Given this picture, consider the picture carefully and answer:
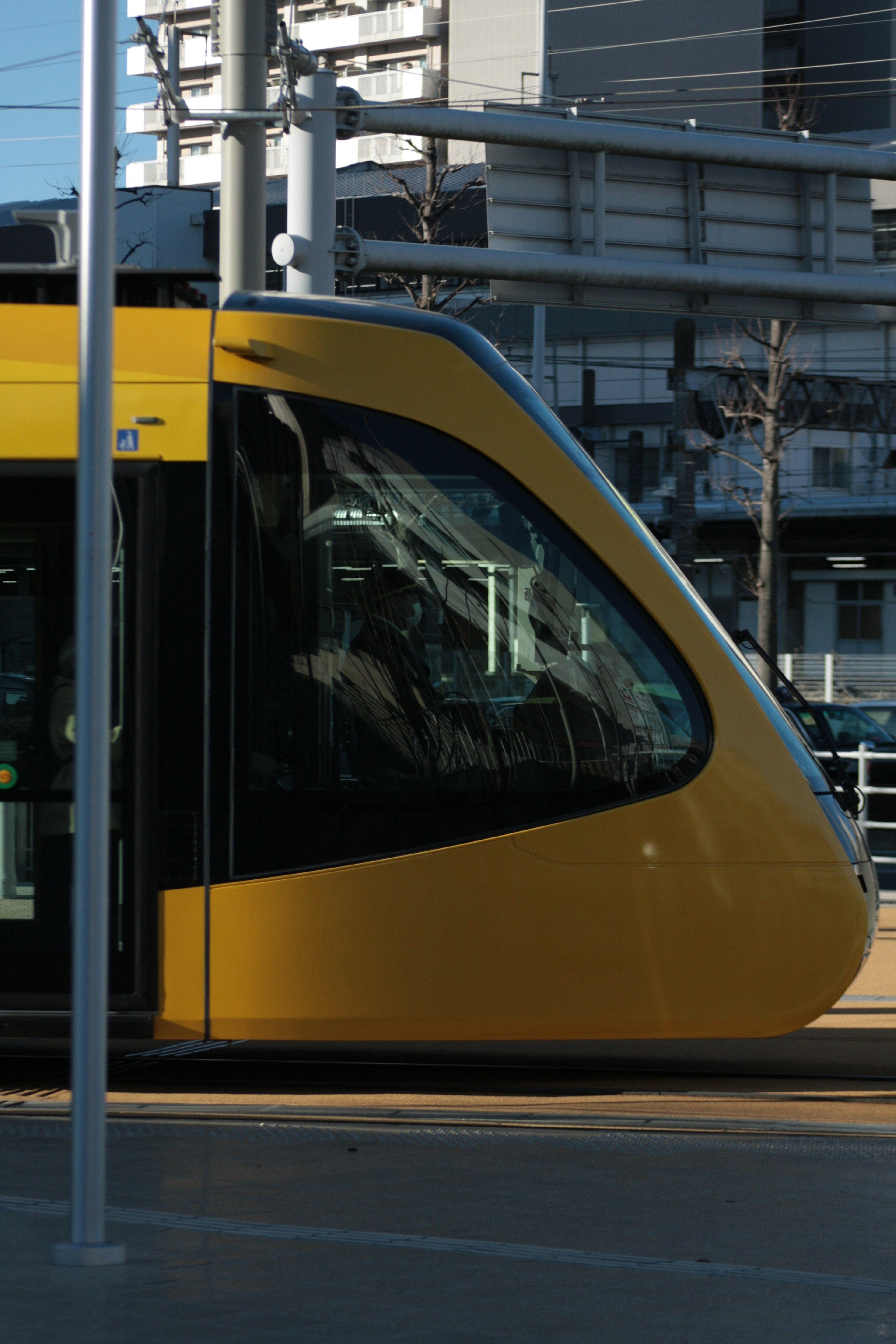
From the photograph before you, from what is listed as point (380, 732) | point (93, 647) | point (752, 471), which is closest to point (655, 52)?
point (752, 471)

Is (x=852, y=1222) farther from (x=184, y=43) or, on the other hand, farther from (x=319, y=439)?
(x=184, y=43)

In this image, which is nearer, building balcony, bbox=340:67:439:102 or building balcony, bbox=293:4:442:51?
building balcony, bbox=340:67:439:102

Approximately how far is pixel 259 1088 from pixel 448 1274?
8.90 ft

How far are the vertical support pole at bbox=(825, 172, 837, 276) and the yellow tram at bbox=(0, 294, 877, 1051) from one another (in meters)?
7.12

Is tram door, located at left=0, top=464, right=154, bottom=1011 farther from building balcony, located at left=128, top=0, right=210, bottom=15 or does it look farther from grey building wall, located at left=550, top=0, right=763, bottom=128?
building balcony, located at left=128, top=0, right=210, bottom=15

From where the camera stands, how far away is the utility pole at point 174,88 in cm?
1141

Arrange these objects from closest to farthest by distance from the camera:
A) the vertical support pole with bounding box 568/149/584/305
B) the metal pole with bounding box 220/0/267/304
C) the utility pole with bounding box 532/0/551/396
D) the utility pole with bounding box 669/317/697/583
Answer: the metal pole with bounding box 220/0/267/304
the vertical support pole with bounding box 568/149/584/305
the utility pole with bounding box 669/317/697/583
the utility pole with bounding box 532/0/551/396

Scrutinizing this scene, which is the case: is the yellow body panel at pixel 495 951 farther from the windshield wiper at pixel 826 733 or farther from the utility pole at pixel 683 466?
the utility pole at pixel 683 466

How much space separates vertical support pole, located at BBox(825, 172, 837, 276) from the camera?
41.0ft

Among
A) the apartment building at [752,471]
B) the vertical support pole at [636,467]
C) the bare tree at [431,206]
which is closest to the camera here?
the bare tree at [431,206]

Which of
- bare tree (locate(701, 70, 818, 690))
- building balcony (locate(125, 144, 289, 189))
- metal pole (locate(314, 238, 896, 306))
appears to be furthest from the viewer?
building balcony (locate(125, 144, 289, 189))

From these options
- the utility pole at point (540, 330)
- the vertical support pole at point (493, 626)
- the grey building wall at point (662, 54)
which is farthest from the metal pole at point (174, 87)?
the grey building wall at point (662, 54)

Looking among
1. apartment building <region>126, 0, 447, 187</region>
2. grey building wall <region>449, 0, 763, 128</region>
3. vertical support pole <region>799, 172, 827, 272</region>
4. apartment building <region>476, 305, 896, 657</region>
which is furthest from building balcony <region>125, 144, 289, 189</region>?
vertical support pole <region>799, 172, 827, 272</region>

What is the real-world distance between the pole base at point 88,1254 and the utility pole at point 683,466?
14606 millimetres
